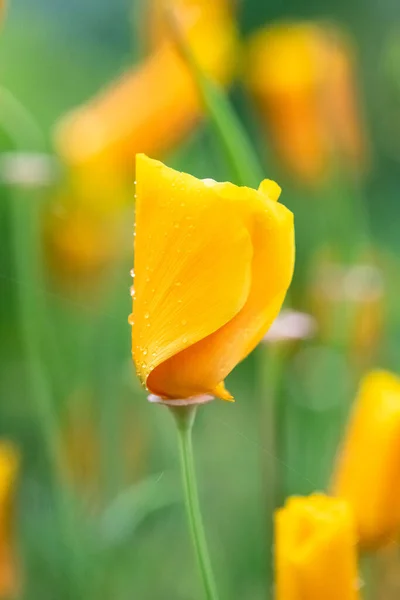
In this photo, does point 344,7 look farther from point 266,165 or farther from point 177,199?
point 177,199

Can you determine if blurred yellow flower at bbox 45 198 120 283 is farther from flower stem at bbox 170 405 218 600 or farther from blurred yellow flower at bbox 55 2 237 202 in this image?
flower stem at bbox 170 405 218 600

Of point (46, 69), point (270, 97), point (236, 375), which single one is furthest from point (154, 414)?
point (46, 69)

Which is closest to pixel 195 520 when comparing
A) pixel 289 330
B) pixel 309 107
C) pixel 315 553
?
pixel 315 553

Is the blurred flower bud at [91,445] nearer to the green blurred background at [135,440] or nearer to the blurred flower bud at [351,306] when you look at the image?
the green blurred background at [135,440]

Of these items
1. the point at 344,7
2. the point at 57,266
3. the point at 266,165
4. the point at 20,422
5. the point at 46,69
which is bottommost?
the point at 20,422

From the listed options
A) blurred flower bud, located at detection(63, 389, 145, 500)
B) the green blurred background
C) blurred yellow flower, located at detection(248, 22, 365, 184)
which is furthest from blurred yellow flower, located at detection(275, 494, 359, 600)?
blurred yellow flower, located at detection(248, 22, 365, 184)

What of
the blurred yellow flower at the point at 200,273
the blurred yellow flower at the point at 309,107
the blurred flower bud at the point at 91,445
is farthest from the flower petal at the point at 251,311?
the blurred yellow flower at the point at 309,107
